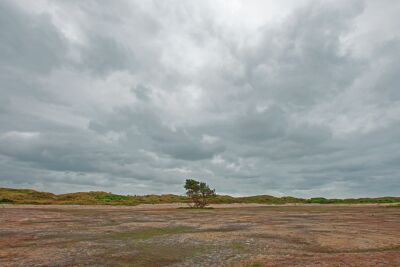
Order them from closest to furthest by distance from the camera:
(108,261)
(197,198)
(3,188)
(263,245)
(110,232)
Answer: (108,261) → (263,245) → (110,232) → (197,198) → (3,188)

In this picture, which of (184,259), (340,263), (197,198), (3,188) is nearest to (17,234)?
(184,259)

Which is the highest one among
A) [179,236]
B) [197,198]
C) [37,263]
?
[197,198]

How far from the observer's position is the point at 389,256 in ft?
59.4

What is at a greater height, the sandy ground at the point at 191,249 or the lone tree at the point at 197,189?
the lone tree at the point at 197,189

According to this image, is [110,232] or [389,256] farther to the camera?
[110,232]

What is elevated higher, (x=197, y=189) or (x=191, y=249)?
(x=197, y=189)

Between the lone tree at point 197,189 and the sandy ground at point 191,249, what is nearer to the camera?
the sandy ground at point 191,249

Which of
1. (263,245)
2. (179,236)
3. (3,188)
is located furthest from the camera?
(3,188)

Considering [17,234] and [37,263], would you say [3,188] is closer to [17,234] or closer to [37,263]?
[17,234]

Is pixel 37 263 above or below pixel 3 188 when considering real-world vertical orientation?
below

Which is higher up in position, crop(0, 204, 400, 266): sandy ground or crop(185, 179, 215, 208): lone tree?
crop(185, 179, 215, 208): lone tree

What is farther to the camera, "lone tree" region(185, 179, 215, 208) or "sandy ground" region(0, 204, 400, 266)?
"lone tree" region(185, 179, 215, 208)

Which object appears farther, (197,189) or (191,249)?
(197,189)

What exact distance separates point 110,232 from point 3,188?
106067 mm
